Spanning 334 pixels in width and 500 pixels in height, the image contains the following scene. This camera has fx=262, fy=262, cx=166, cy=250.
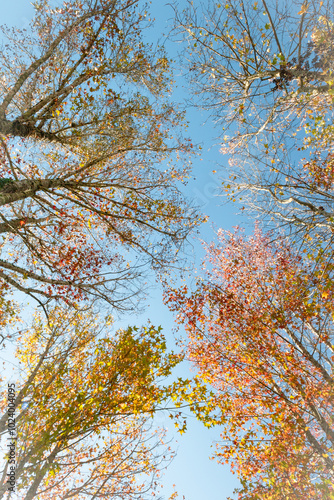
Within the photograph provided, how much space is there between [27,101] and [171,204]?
15.0 ft

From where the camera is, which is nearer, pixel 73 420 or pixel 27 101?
pixel 73 420

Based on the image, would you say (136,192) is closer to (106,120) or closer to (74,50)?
(106,120)

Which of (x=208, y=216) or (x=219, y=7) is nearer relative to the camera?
(x=219, y=7)

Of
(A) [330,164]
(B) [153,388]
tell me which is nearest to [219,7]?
(A) [330,164]

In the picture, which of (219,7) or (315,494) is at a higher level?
(219,7)

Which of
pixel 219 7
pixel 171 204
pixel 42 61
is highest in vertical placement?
pixel 42 61

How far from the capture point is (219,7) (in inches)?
225

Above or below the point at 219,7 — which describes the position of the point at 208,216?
below

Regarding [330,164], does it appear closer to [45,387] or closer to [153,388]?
[153,388]

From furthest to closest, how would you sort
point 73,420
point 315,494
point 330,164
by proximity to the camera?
point 330,164 → point 315,494 → point 73,420

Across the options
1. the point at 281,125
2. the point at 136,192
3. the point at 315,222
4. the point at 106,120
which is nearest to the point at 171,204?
the point at 136,192

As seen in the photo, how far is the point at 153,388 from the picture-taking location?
564 centimetres

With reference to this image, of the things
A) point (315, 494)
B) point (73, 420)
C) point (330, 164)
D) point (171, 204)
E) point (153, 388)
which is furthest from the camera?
point (171, 204)

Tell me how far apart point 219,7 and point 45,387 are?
9.09m
